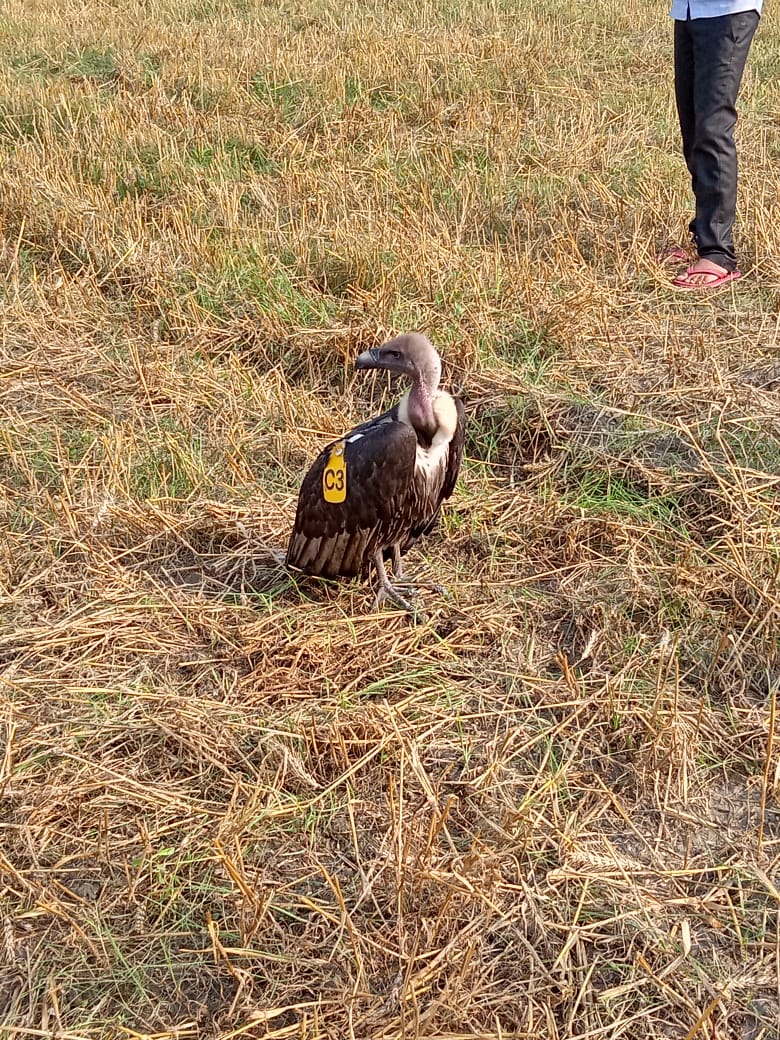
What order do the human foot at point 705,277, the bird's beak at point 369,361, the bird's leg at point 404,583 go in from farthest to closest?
the human foot at point 705,277 < the bird's leg at point 404,583 < the bird's beak at point 369,361

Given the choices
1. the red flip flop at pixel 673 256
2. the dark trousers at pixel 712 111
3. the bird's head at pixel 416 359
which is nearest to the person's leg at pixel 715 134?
the dark trousers at pixel 712 111

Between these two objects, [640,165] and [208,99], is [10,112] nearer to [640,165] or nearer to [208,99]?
[208,99]

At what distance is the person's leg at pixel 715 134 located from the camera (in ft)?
14.6

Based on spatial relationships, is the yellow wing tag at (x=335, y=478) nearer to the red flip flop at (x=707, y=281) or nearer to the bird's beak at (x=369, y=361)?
the bird's beak at (x=369, y=361)

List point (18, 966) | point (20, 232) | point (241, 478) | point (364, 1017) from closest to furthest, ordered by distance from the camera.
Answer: point (364, 1017), point (18, 966), point (241, 478), point (20, 232)

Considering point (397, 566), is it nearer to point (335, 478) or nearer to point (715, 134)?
point (335, 478)

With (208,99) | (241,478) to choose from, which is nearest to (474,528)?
(241,478)

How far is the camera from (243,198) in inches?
233

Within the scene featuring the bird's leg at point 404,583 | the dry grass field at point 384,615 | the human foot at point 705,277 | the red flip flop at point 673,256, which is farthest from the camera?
the red flip flop at point 673,256

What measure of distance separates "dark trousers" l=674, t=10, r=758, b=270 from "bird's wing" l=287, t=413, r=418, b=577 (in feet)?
8.75

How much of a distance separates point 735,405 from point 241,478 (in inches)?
75.7

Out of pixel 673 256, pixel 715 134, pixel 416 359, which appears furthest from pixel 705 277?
pixel 416 359

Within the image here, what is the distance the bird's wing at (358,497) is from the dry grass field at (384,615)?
0.68ft

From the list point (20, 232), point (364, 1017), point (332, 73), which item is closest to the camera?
point (364, 1017)
